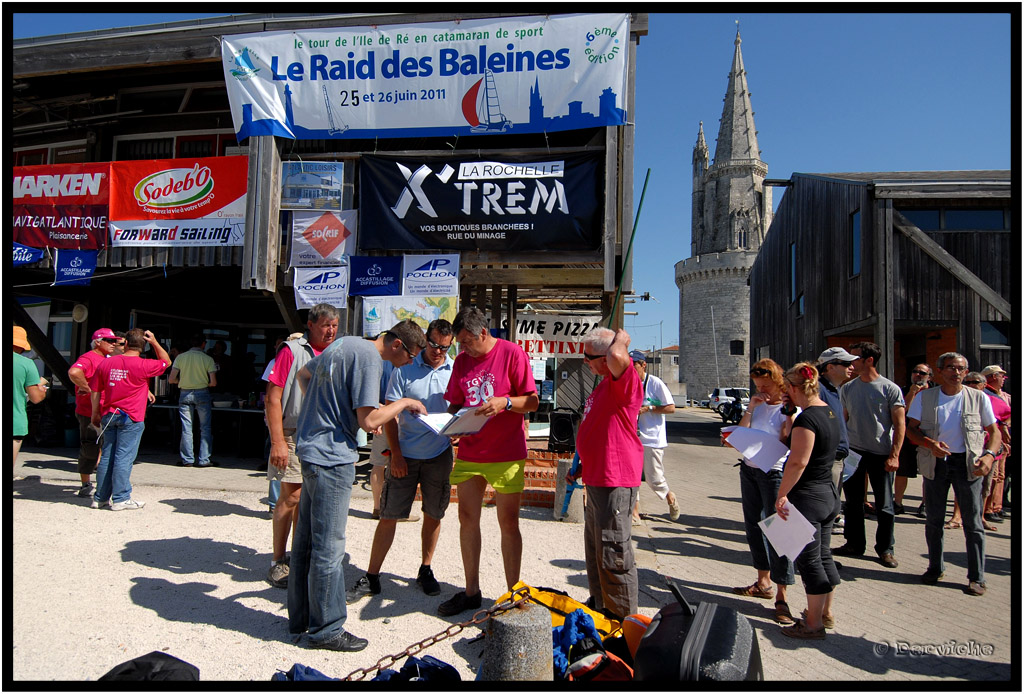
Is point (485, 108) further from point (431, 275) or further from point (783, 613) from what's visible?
point (783, 613)

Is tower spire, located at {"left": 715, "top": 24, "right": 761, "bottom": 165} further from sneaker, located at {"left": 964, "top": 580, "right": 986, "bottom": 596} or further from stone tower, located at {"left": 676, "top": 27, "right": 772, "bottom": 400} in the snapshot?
sneaker, located at {"left": 964, "top": 580, "right": 986, "bottom": 596}

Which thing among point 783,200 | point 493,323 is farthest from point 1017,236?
point 783,200

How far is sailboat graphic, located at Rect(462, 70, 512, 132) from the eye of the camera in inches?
309

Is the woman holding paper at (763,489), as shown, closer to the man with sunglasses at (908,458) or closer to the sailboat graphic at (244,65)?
the man with sunglasses at (908,458)

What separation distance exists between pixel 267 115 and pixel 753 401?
740 cm

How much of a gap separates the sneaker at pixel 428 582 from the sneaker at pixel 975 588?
13.5 ft

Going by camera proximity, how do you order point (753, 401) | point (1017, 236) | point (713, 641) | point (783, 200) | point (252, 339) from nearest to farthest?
point (713, 641), point (1017, 236), point (753, 401), point (252, 339), point (783, 200)

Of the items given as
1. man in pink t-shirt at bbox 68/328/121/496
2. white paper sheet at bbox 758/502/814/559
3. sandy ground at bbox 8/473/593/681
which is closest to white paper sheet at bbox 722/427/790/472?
white paper sheet at bbox 758/502/814/559

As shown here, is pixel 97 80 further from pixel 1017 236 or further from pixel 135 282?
pixel 1017 236

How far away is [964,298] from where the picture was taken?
12.8 m

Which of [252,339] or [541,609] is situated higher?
[252,339]

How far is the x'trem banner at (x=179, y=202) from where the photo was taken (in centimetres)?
861

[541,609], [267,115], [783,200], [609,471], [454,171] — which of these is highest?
[783,200]

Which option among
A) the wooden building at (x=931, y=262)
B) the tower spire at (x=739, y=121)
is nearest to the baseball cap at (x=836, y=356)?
the wooden building at (x=931, y=262)
